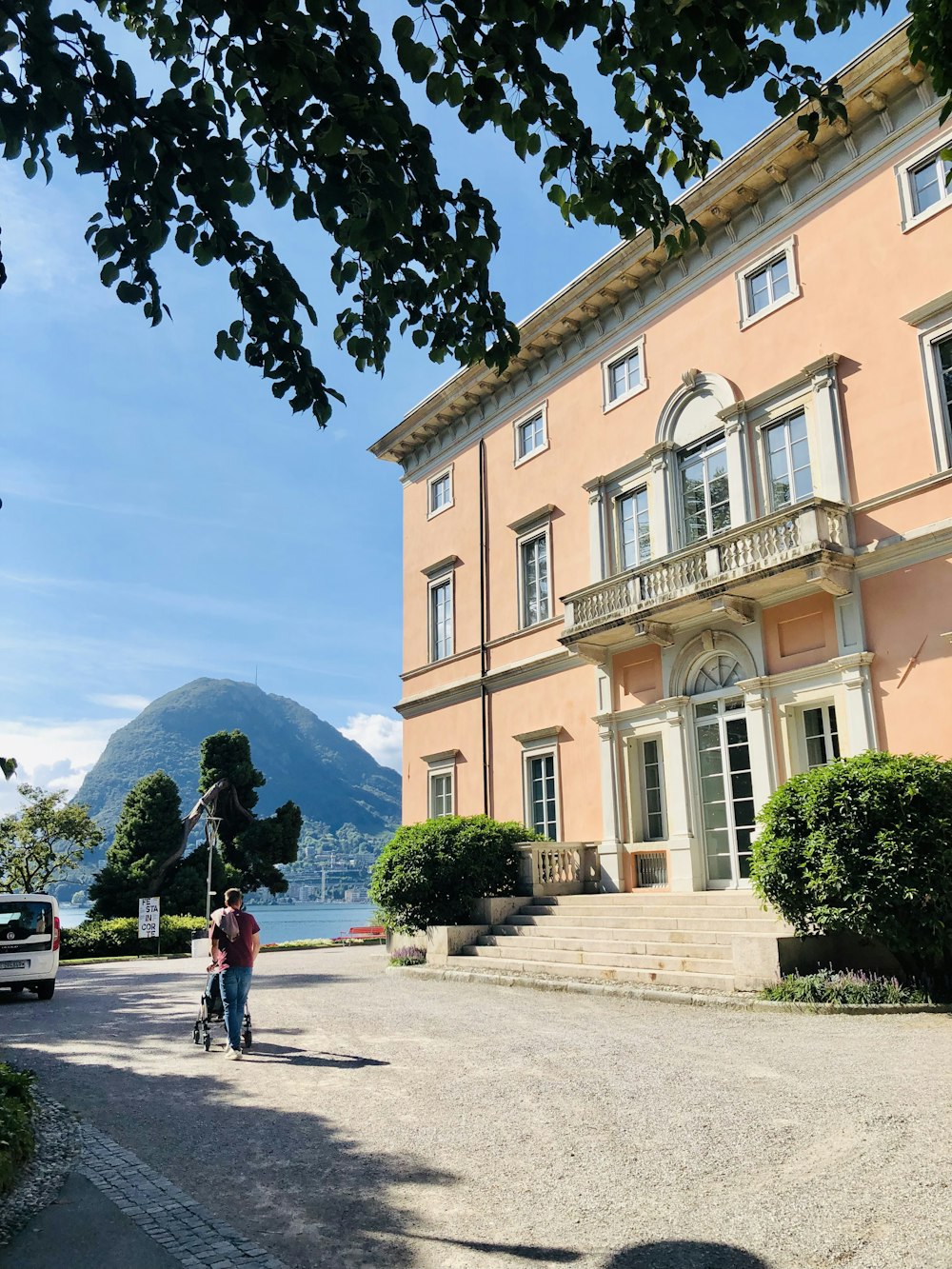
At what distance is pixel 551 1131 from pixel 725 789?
10891 mm

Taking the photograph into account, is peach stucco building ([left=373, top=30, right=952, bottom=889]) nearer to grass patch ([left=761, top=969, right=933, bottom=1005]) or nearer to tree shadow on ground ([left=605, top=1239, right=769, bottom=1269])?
grass patch ([left=761, top=969, right=933, bottom=1005])

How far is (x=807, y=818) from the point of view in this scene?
448 inches

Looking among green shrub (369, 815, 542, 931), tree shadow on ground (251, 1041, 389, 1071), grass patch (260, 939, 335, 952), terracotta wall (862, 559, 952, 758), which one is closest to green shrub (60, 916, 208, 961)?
grass patch (260, 939, 335, 952)

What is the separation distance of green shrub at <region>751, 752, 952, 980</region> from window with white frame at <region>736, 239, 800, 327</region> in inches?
347

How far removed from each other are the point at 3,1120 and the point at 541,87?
238 inches

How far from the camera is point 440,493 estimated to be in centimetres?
2602

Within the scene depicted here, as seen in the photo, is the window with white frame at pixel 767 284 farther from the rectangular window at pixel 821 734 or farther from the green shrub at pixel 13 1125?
the green shrub at pixel 13 1125

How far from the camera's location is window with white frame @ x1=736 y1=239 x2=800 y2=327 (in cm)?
1660

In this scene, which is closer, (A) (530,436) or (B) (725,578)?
(B) (725,578)

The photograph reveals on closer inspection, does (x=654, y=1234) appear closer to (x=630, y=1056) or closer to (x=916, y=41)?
(x=630, y=1056)

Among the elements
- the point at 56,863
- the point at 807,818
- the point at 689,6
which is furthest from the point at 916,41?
the point at 56,863

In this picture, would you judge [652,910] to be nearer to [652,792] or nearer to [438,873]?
[652,792]

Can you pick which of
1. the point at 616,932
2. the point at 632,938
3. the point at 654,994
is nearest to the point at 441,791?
the point at 616,932

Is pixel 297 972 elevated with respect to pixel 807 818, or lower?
lower
